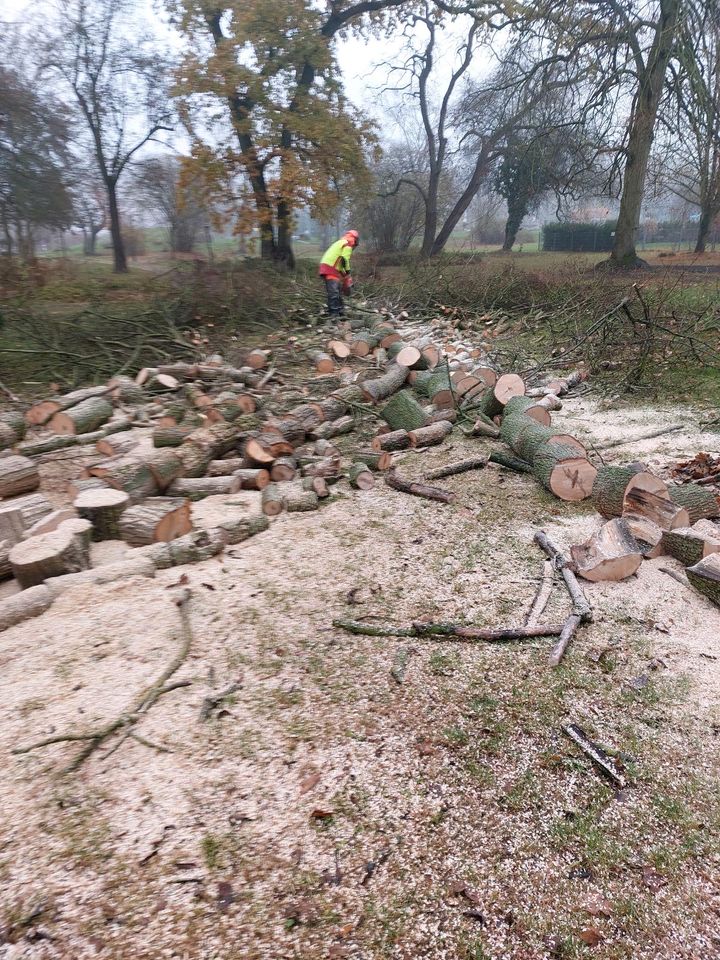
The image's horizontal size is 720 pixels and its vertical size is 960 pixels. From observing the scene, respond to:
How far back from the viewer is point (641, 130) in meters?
13.1

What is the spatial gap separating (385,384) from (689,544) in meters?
4.09

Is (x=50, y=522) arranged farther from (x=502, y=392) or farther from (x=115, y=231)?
(x=115, y=231)

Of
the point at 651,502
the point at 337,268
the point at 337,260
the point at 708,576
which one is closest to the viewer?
the point at 708,576

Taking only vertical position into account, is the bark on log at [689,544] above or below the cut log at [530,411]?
below

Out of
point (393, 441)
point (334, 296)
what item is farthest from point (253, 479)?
point (334, 296)

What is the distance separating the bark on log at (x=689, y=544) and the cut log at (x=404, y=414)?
271cm

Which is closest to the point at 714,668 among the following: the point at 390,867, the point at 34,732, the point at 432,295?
the point at 390,867

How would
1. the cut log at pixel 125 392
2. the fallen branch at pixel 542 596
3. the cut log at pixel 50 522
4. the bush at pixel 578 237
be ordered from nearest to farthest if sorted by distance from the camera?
the fallen branch at pixel 542 596 < the cut log at pixel 50 522 < the cut log at pixel 125 392 < the bush at pixel 578 237

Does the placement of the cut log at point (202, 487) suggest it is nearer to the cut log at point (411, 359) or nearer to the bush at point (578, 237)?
the cut log at point (411, 359)

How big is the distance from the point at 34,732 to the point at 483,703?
1.73m

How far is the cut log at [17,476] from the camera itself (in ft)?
14.6

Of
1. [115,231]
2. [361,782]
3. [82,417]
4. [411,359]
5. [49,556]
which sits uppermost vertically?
[115,231]

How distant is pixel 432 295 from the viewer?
11750 millimetres

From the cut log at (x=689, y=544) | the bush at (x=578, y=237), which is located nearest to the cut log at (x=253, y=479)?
the cut log at (x=689, y=544)
